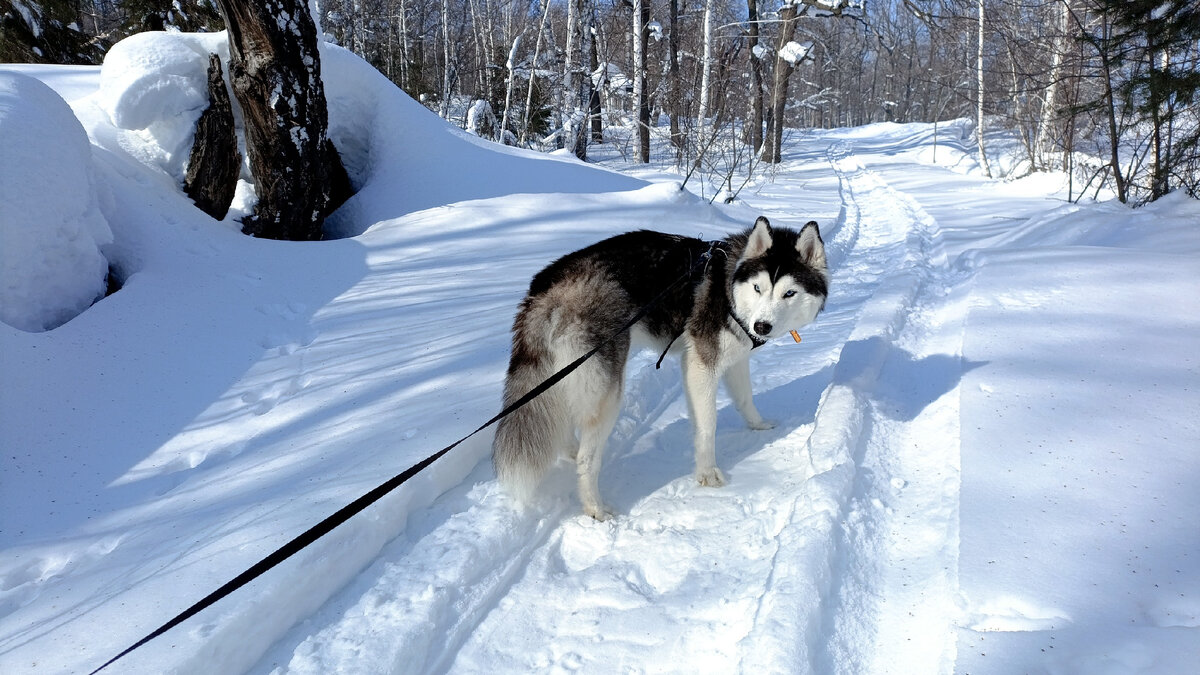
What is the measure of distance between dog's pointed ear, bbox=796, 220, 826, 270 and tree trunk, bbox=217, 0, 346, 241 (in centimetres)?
582

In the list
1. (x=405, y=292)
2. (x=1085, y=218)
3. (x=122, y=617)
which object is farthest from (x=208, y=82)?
(x=1085, y=218)

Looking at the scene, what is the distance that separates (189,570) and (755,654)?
7.25 feet

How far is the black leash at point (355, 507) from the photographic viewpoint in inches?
63.0

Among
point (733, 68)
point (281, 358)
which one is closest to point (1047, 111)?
point (733, 68)

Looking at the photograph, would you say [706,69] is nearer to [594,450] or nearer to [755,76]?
[755,76]

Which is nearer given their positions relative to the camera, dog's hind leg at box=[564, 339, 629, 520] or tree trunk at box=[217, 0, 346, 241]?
dog's hind leg at box=[564, 339, 629, 520]

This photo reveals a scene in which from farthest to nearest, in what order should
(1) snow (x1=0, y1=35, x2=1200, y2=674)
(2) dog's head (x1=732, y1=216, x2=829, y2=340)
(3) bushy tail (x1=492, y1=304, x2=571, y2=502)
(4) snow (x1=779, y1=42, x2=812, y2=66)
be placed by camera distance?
(4) snow (x1=779, y1=42, x2=812, y2=66), (2) dog's head (x1=732, y1=216, x2=829, y2=340), (3) bushy tail (x1=492, y1=304, x2=571, y2=502), (1) snow (x1=0, y1=35, x2=1200, y2=674)

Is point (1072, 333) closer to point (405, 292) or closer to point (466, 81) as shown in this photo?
point (405, 292)

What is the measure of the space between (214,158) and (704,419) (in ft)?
20.0

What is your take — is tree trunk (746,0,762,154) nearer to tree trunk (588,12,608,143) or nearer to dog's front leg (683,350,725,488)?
tree trunk (588,12,608,143)

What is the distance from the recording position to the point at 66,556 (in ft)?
8.66

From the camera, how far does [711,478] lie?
3.43 metres

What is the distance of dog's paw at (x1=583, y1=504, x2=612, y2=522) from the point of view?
313 cm

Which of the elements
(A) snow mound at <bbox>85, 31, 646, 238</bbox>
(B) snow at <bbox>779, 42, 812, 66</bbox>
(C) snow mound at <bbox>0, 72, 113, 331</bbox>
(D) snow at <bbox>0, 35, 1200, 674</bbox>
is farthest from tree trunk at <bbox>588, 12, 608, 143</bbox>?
(C) snow mound at <bbox>0, 72, 113, 331</bbox>
